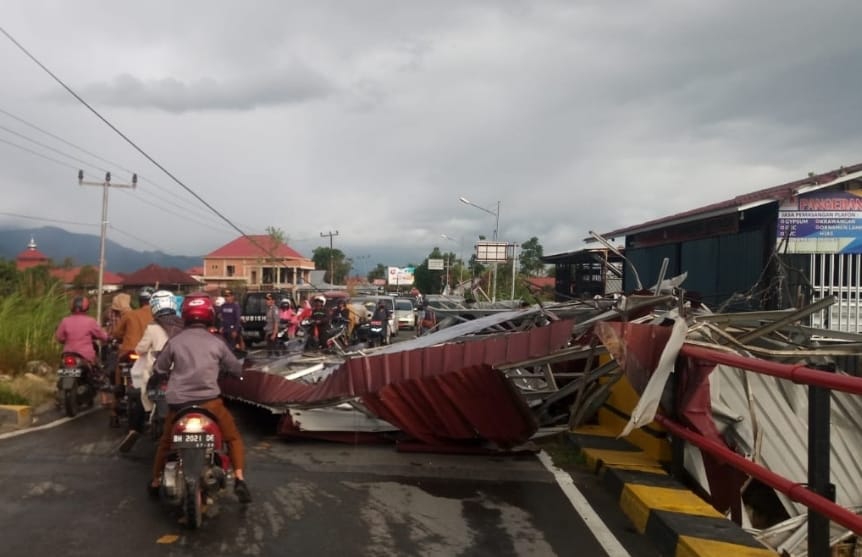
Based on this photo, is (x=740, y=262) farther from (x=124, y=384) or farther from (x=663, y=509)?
(x=124, y=384)

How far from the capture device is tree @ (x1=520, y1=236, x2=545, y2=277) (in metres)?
81.6

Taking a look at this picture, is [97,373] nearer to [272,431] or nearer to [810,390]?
[272,431]

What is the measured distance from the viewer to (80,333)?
10.2 metres

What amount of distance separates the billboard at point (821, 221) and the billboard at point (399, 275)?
252 feet

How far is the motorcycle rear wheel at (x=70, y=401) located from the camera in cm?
998

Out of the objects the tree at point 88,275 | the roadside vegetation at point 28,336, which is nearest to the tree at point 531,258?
the tree at point 88,275

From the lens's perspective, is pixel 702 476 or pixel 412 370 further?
pixel 412 370

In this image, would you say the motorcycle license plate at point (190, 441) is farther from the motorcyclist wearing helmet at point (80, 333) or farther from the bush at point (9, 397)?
the bush at point (9, 397)

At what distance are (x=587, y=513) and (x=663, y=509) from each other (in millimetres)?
732

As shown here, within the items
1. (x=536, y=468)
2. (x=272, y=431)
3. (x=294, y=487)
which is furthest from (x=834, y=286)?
(x=294, y=487)

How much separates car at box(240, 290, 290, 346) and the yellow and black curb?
724 inches

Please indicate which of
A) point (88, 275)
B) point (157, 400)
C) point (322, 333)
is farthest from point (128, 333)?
point (88, 275)

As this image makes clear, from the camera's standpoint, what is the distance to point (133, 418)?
7.70m

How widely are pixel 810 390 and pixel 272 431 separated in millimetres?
6615
